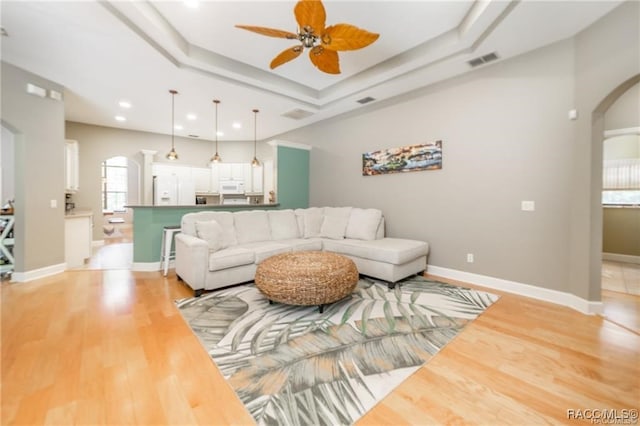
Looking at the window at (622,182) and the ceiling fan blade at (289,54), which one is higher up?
the ceiling fan blade at (289,54)

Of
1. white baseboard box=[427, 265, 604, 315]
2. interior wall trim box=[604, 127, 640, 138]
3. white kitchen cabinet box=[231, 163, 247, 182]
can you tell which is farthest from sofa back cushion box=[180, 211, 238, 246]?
interior wall trim box=[604, 127, 640, 138]

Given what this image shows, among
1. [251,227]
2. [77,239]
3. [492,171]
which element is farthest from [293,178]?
[77,239]

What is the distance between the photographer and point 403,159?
14.5ft

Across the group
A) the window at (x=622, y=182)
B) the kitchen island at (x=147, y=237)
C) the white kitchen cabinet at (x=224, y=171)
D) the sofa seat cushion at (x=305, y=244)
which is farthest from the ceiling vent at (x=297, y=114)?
the window at (x=622, y=182)

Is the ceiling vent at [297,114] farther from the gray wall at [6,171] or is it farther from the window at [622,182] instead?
the window at [622,182]

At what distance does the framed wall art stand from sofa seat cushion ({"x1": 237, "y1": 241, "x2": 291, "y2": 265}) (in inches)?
87.3

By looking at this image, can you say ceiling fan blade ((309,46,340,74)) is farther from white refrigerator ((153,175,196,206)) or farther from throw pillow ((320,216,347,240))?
white refrigerator ((153,175,196,206))

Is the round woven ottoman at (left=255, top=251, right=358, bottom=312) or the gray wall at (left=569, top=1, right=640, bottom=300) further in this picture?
the round woven ottoman at (left=255, top=251, right=358, bottom=312)

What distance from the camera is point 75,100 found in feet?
15.9

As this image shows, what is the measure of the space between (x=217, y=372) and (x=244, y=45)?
3.64 metres

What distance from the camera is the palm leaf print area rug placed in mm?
1544

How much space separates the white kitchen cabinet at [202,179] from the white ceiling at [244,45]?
9.62 feet

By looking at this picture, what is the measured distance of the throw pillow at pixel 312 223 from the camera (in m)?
4.86

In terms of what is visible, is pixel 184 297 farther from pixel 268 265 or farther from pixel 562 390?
pixel 562 390
